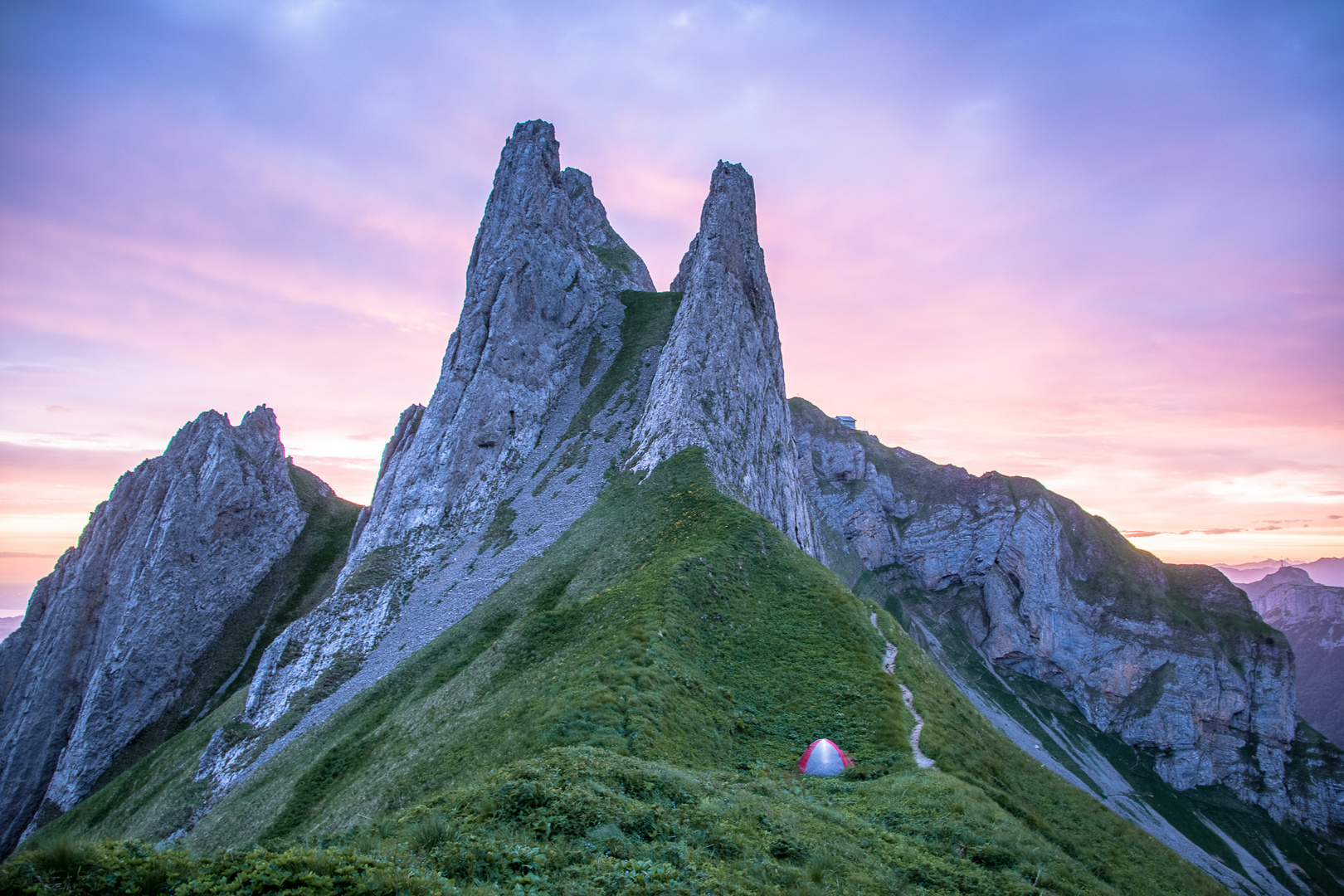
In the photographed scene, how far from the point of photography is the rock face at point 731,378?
2206 inches

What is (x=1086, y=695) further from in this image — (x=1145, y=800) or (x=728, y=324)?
(x=728, y=324)

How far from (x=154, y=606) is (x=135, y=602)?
2.40 meters

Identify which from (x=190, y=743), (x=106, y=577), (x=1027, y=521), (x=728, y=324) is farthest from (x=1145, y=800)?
(x=106, y=577)

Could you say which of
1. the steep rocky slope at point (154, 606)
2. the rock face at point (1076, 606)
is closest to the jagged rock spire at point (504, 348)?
the steep rocky slope at point (154, 606)

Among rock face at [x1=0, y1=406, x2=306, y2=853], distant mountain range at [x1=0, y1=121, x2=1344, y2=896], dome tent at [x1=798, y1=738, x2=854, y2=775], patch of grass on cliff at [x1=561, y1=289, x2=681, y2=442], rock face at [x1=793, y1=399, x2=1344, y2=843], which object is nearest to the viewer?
distant mountain range at [x1=0, y1=121, x2=1344, y2=896]

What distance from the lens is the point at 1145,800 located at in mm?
108625

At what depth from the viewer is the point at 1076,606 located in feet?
439

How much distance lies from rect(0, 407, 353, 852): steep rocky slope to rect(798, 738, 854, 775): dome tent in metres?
75.1

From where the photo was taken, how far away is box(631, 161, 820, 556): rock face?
5603 cm

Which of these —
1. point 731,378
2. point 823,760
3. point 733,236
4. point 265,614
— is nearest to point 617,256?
point 733,236

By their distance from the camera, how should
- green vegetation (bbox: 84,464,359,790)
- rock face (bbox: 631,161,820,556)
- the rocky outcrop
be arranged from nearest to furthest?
the rocky outcrop
rock face (bbox: 631,161,820,556)
green vegetation (bbox: 84,464,359,790)

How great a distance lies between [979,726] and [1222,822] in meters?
124

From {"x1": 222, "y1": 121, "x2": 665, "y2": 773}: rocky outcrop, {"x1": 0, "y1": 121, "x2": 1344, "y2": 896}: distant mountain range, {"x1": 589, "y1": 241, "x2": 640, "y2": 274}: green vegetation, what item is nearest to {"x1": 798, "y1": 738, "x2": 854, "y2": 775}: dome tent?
{"x1": 0, "y1": 121, "x2": 1344, "y2": 896}: distant mountain range

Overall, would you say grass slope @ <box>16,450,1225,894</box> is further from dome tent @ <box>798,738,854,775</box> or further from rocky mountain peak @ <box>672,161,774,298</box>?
rocky mountain peak @ <box>672,161,774,298</box>
